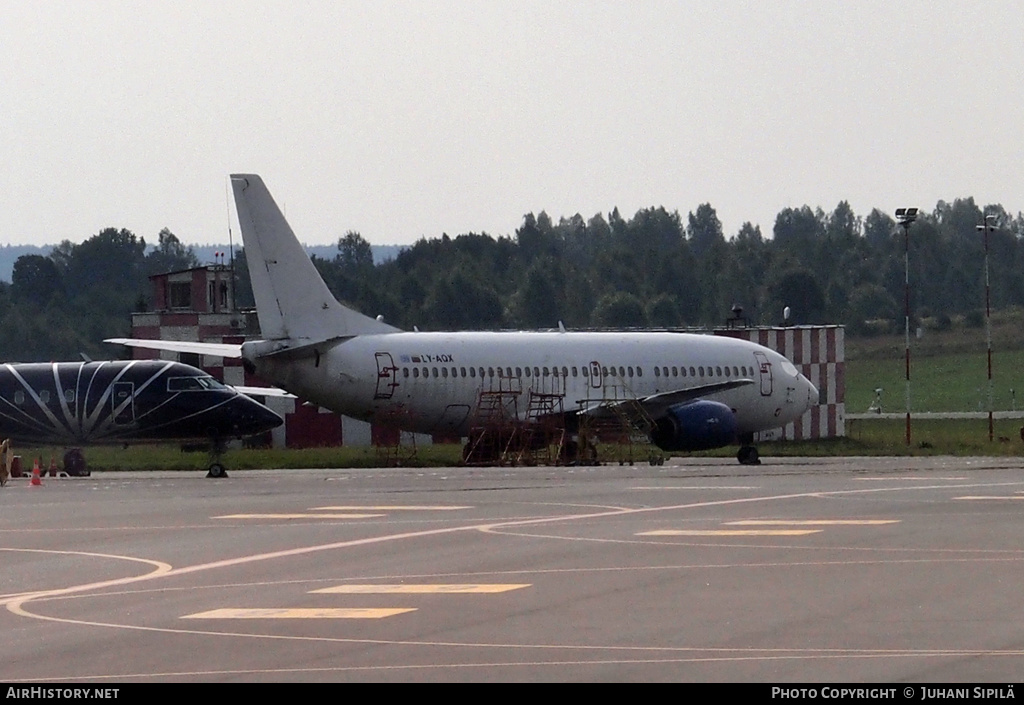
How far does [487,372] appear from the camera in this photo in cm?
4997

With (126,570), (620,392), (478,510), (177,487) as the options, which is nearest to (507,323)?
(620,392)

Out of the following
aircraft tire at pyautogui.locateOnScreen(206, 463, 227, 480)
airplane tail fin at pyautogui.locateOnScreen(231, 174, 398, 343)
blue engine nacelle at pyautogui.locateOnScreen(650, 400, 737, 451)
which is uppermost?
airplane tail fin at pyautogui.locateOnScreen(231, 174, 398, 343)

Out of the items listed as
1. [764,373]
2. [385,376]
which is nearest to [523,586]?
[385,376]

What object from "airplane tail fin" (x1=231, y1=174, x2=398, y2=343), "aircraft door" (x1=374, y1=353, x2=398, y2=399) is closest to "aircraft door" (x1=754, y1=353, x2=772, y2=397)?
"aircraft door" (x1=374, y1=353, x2=398, y2=399)

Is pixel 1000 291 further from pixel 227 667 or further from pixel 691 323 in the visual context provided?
pixel 227 667

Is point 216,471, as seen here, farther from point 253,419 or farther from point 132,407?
point 132,407

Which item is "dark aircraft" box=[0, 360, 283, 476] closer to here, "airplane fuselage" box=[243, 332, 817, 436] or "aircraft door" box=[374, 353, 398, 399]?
"airplane fuselage" box=[243, 332, 817, 436]

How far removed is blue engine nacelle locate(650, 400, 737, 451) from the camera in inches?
1951

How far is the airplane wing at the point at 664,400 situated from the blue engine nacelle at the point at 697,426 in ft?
1.94

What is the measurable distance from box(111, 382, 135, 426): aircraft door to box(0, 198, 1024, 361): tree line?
66.2 meters

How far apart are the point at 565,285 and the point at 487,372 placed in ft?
307

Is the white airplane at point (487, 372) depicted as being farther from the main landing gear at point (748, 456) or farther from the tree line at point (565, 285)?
the tree line at point (565, 285)

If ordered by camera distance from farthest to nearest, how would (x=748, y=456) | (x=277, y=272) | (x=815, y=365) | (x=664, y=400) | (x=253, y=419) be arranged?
(x=815, y=365)
(x=748, y=456)
(x=664, y=400)
(x=253, y=419)
(x=277, y=272)

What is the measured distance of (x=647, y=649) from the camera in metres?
13.6
